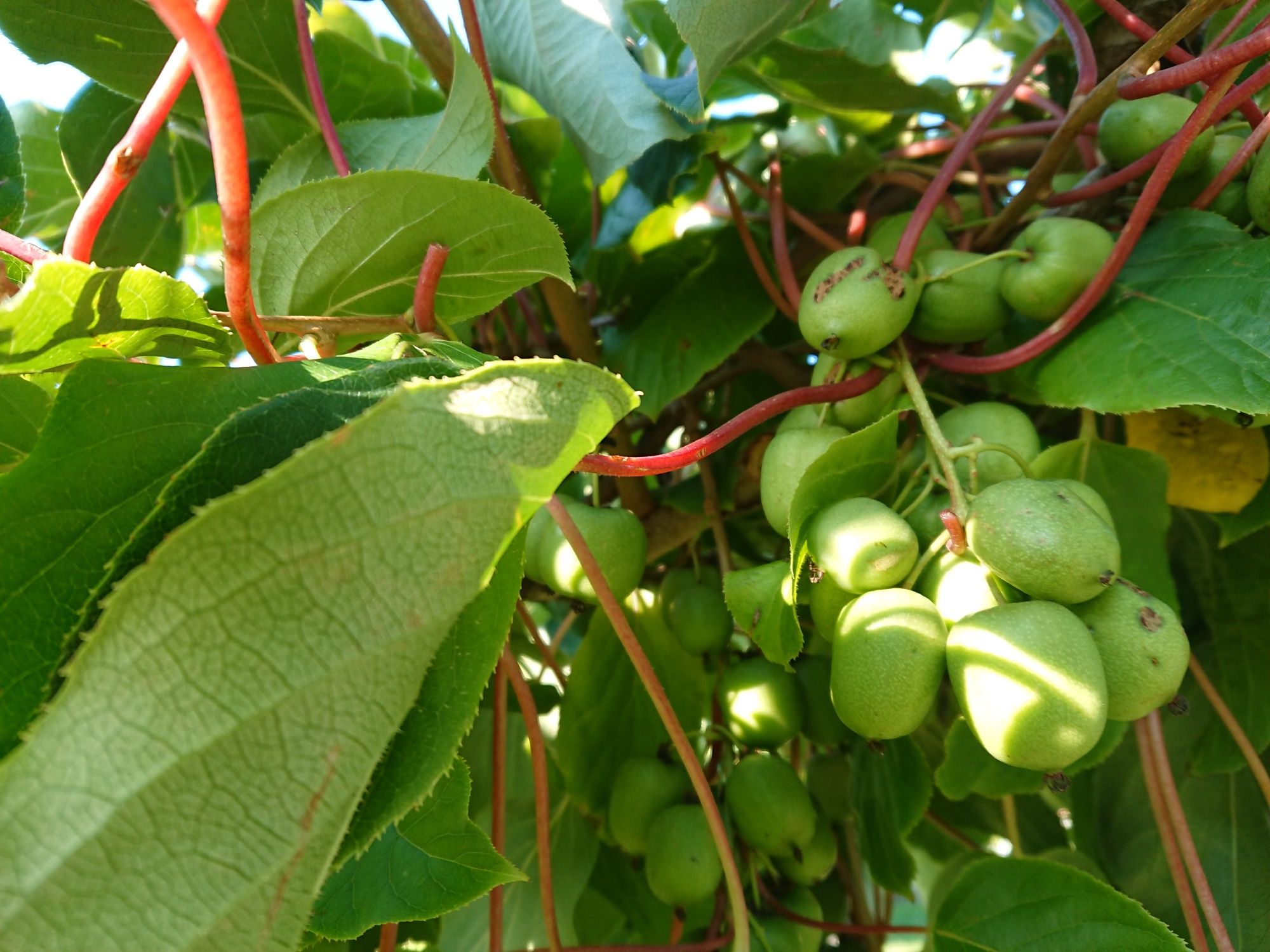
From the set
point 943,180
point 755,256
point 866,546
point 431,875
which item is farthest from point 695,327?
point 431,875

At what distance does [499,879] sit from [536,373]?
0.27 m

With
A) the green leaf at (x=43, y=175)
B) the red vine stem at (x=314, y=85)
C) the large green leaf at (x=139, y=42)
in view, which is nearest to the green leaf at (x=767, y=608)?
the red vine stem at (x=314, y=85)

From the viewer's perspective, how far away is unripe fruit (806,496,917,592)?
1.31ft

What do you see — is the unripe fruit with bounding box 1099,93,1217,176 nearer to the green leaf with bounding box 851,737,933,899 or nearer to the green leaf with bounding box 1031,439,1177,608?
the green leaf with bounding box 1031,439,1177,608

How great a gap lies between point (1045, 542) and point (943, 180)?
0.89 ft

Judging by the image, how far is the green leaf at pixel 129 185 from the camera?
2.20 feet

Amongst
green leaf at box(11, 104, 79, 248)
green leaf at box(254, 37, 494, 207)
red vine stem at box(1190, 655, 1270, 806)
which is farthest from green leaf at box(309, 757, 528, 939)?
green leaf at box(11, 104, 79, 248)

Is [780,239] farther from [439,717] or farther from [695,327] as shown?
[439,717]

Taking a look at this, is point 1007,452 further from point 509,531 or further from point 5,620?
point 5,620

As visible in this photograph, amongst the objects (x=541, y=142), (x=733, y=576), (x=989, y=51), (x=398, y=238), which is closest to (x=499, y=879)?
(x=733, y=576)

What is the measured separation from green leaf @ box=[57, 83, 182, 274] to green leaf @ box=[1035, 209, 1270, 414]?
627mm

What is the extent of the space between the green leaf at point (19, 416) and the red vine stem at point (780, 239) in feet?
1.37

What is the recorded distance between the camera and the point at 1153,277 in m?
0.51

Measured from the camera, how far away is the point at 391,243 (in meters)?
0.45
